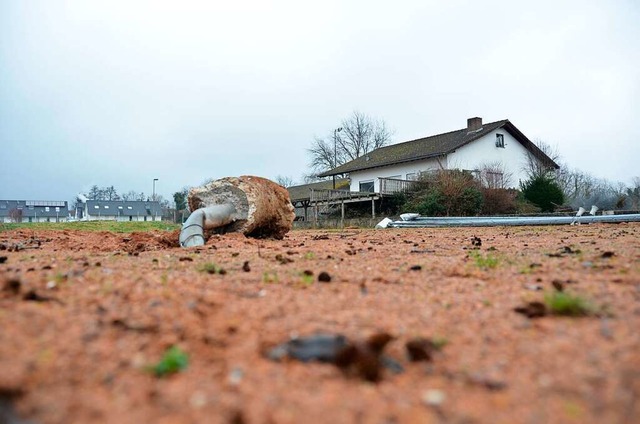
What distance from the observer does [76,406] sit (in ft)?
4.80

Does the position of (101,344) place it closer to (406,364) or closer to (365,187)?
(406,364)

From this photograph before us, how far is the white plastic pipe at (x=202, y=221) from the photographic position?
296 inches

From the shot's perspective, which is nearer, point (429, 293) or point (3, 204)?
point (429, 293)

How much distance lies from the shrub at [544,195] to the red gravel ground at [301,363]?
24179 millimetres

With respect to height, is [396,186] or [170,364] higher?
[396,186]

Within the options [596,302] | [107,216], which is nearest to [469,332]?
[596,302]

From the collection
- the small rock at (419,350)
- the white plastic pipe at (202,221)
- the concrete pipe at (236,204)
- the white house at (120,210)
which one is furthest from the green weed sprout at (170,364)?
the white house at (120,210)

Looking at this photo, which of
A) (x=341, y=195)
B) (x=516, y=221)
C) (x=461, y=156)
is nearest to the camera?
(x=516, y=221)

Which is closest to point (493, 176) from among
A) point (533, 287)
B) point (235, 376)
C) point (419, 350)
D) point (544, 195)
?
point (544, 195)

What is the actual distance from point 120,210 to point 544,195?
81899 millimetres

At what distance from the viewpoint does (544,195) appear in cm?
2550

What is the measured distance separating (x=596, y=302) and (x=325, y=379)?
1.72 meters

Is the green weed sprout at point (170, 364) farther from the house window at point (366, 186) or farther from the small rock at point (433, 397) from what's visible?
the house window at point (366, 186)

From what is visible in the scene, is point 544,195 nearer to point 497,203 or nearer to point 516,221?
point 497,203
